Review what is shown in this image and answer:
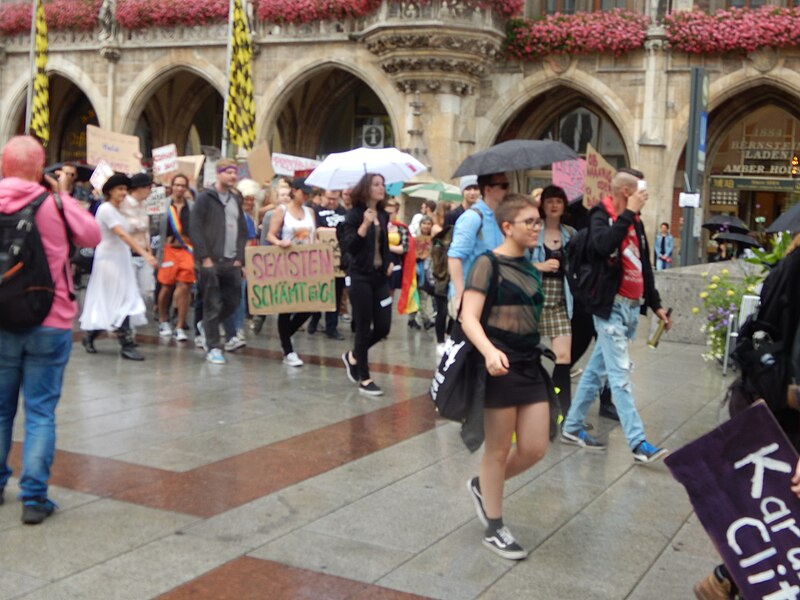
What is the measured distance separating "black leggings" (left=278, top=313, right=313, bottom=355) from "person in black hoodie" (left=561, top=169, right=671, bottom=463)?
3.84m

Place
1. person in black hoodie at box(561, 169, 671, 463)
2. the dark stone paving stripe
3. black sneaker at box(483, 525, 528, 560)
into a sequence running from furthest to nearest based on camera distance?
person in black hoodie at box(561, 169, 671, 463) < black sneaker at box(483, 525, 528, 560) < the dark stone paving stripe

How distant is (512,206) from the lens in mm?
4766

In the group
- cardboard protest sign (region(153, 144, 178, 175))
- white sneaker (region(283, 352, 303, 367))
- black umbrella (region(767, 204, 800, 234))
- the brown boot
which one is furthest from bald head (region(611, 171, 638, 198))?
cardboard protest sign (region(153, 144, 178, 175))

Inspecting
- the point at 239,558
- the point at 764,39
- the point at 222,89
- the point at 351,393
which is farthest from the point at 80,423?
the point at 222,89

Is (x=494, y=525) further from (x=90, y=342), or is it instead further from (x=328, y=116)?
(x=328, y=116)

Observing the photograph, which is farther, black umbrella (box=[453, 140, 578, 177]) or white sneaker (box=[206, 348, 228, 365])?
white sneaker (box=[206, 348, 228, 365])

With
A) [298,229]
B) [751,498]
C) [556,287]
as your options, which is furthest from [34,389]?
[298,229]

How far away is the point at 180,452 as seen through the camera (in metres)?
6.34

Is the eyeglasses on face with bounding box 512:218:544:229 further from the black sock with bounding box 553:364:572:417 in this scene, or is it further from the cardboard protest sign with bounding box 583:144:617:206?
the cardboard protest sign with bounding box 583:144:617:206

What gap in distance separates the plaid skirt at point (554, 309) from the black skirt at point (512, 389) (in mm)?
2135

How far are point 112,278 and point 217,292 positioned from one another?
37.9 inches

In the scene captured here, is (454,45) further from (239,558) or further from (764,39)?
(239,558)

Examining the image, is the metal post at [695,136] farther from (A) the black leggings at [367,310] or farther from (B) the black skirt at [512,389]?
(B) the black skirt at [512,389]

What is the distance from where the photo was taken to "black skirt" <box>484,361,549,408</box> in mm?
4719
